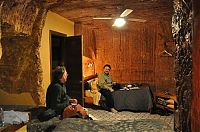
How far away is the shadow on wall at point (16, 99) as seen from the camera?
481 centimetres

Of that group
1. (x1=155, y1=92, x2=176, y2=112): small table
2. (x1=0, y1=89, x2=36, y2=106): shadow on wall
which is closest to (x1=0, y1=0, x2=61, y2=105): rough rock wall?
(x1=0, y1=89, x2=36, y2=106): shadow on wall

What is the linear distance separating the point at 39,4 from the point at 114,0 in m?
1.50

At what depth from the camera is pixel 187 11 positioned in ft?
6.81

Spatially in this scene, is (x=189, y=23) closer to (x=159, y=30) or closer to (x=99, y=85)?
(x=99, y=85)

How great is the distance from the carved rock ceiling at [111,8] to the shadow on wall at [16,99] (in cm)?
194

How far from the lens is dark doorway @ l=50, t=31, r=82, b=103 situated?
6227 millimetres

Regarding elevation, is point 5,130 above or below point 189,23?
below

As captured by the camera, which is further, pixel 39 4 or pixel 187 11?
pixel 39 4

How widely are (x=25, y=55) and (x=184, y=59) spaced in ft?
10.6

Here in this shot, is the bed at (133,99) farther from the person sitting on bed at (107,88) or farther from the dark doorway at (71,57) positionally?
the dark doorway at (71,57)

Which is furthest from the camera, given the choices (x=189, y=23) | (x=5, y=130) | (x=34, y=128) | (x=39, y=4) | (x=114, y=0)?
(x=114, y=0)

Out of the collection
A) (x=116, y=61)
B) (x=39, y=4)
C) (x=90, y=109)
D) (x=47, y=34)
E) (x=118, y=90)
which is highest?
(x=39, y=4)

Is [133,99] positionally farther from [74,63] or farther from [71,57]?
[71,57]

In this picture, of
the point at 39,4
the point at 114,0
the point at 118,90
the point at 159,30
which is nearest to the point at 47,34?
the point at 39,4
